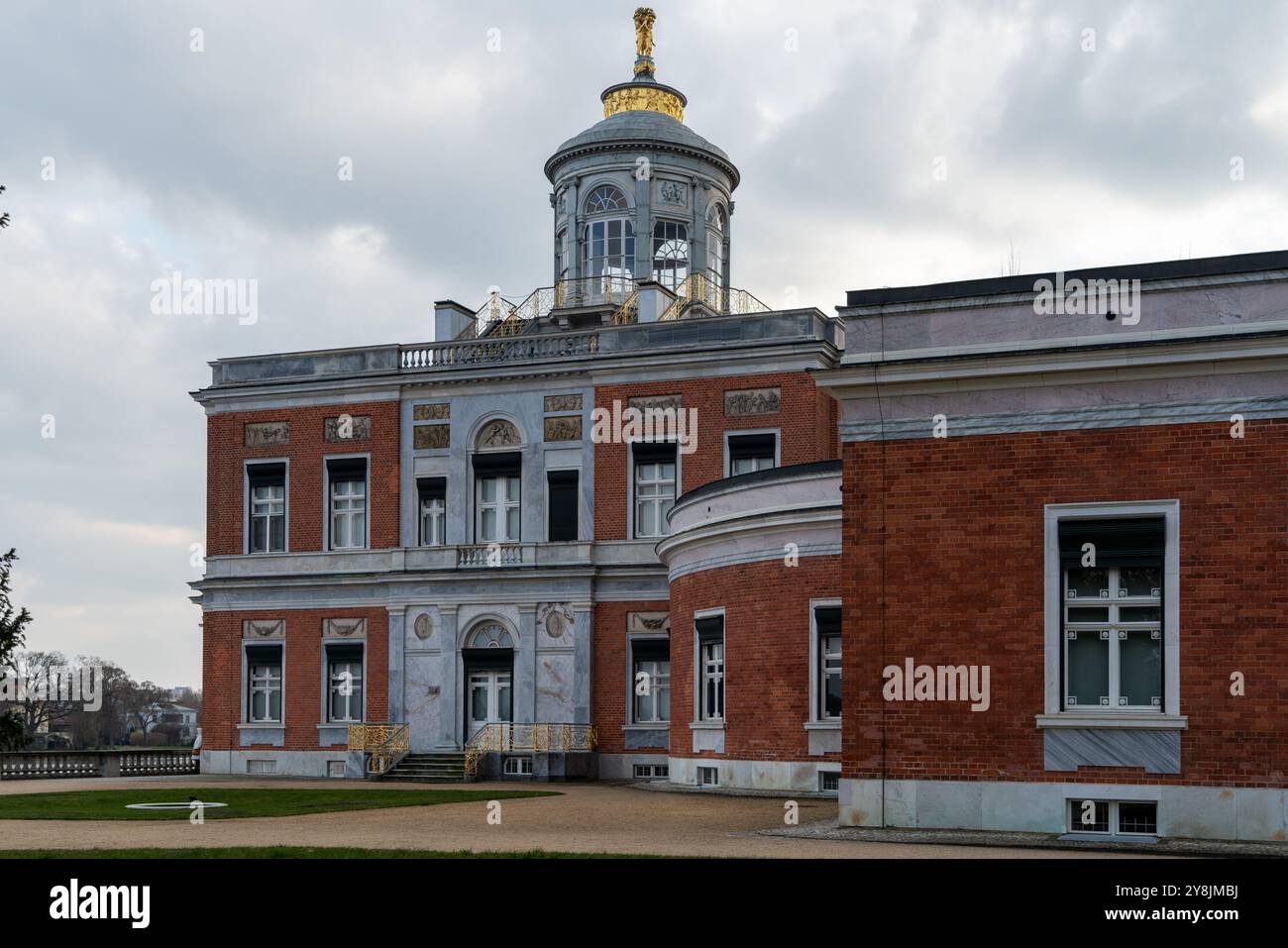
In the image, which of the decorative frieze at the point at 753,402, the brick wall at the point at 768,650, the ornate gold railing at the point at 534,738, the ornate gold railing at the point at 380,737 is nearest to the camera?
the brick wall at the point at 768,650

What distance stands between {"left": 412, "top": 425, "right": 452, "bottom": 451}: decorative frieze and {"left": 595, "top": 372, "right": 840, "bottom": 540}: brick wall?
4.33 meters

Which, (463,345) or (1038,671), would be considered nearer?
(1038,671)

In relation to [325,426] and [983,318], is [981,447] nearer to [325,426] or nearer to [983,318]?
[983,318]

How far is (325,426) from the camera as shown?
141 ft

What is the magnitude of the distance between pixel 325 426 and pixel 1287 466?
29665 mm

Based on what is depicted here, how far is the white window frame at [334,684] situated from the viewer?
42062mm

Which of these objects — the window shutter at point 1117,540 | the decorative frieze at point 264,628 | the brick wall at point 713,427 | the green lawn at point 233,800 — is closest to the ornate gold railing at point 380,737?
the decorative frieze at point 264,628

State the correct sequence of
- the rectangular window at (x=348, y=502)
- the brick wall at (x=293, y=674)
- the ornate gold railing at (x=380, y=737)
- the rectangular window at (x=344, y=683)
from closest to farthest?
the ornate gold railing at (x=380, y=737) < the brick wall at (x=293, y=674) < the rectangular window at (x=344, y=683) < the rectangular window at (x=348, y=502)

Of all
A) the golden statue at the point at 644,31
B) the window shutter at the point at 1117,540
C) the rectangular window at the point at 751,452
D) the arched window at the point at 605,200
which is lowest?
the window shutter at the point at 1117,540

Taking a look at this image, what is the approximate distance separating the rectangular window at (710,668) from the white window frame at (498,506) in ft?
35.9

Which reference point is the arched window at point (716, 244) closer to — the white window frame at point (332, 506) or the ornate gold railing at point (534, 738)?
the white window frame at point (332, 506)

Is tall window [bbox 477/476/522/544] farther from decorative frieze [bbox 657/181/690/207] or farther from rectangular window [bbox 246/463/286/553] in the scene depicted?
decorative frieze [bbox 657/181/690/207]
